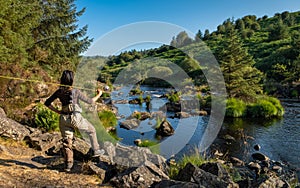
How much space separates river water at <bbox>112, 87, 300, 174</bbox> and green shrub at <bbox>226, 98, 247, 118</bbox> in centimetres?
111

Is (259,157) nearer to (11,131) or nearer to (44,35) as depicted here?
(11,131)

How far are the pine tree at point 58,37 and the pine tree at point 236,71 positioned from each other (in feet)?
38.4

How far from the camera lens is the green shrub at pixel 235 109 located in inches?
698

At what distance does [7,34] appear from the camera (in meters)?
9.78

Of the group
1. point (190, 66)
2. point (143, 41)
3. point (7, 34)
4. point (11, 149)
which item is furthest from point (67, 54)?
point (190, 66)

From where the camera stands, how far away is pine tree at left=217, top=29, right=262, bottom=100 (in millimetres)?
20719

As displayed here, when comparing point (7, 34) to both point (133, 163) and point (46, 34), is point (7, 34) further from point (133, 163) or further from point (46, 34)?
point (133, 163)

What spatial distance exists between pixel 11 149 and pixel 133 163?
3.22 m

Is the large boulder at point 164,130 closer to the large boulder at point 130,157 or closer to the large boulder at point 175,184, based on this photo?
the large boulder at point 130,157

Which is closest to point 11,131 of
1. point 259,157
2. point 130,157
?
point 130,157

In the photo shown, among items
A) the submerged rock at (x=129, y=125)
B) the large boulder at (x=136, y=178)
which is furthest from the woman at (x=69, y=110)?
the submerged rock at (x=129, y=125)

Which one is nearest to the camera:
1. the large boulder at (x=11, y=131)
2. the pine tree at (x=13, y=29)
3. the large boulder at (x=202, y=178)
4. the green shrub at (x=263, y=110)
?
the large boulder at (x=202, y=178)

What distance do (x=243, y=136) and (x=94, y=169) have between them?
9820 millimetres

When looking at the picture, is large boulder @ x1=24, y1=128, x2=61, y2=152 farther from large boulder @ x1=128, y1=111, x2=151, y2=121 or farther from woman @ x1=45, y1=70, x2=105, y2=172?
large boulder @ x1=128, y1=111, x2=151, y2=121
